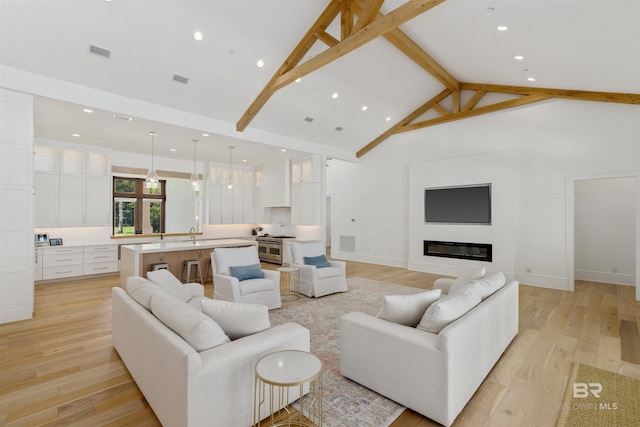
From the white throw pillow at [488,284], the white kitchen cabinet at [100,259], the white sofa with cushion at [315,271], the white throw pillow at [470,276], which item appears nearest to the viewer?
the white throw pillow at [488,284]

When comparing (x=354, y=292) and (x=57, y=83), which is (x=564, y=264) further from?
(x=57, y=83)

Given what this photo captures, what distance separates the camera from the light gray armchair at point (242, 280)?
4.10m

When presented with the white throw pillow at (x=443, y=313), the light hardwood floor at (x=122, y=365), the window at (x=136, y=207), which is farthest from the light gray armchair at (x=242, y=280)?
the window at (x=136, y=207)

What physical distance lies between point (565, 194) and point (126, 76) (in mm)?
7862

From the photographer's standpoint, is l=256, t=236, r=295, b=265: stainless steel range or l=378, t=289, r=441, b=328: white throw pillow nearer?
l=378, t=289, r=441, b=328: white throw pillow

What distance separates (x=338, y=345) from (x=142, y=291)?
1992 millimetres

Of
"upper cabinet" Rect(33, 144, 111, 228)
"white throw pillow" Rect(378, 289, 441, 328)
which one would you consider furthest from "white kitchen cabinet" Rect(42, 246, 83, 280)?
"white throw pillow" Rect(378, 289, 441, 328)

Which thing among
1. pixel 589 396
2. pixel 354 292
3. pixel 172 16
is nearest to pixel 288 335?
pixel 589 396

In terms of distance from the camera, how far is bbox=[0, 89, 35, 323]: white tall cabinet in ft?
12.4

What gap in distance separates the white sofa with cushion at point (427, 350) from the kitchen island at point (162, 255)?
4023mm

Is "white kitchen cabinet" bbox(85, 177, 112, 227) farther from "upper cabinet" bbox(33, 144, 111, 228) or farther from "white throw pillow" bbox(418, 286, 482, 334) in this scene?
"white throw pillow" bbox(418, 286, 482, 334)

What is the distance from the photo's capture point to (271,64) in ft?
16.1

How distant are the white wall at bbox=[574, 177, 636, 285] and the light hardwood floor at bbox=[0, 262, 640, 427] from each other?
4.77 feet

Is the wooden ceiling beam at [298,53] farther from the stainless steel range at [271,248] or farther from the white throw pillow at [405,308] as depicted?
the white throw pillow at [405,308]
